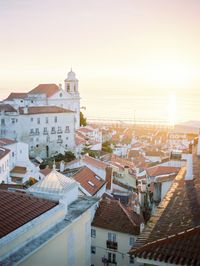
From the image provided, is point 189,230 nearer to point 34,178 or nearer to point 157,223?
point 157,223

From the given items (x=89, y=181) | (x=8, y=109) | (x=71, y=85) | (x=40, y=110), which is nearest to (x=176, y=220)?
(x=89, y=181)

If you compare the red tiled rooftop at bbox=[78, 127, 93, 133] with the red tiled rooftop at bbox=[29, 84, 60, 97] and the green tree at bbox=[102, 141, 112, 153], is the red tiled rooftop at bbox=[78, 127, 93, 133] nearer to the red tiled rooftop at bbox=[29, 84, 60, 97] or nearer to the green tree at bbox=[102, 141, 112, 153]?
the green tree at bbox=[102, 141, 112, 153]

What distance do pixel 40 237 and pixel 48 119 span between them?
2776 centimetres

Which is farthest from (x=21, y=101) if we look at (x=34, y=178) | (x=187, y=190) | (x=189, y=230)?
(x=189, y=230)

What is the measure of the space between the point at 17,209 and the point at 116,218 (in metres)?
6.17

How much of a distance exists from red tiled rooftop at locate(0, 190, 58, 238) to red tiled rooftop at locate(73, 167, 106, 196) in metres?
7.59

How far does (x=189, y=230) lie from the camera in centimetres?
569

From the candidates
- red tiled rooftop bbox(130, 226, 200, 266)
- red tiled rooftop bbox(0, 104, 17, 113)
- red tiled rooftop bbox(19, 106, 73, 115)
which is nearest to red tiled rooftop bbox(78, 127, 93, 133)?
red tiled rooftop bbox(19, 106, 73, 115)

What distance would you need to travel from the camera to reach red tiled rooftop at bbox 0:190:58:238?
870 cm

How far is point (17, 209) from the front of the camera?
31.3 ft

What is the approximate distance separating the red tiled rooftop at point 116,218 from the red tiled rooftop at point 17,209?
4.56 m

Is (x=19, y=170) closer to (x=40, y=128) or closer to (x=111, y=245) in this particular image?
(x=40, y=128)

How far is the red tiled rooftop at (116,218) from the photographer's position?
14293 mm

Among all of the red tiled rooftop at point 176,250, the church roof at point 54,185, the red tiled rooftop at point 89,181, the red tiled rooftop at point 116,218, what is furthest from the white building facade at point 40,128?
the red tiled rooftop at point 176,250
